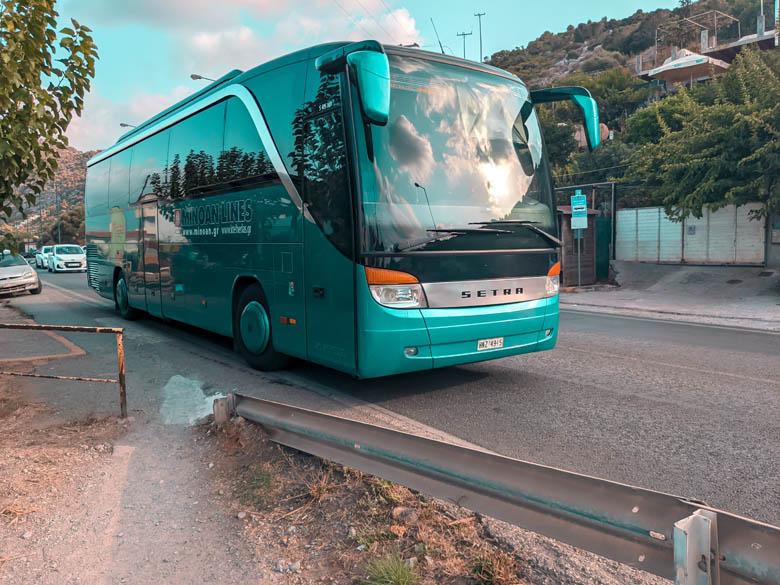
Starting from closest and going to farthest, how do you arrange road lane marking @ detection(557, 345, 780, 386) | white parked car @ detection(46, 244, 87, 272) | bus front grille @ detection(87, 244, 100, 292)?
1. road lane marking @ detection(557, 345, 780, 386)
2. bus front grille @ detection(87, 244, 100, 292)
3. white parked car @ detection(46, 244, 87, 272)

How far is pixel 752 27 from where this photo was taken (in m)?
78.9

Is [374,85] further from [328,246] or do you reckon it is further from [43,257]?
[43,257]

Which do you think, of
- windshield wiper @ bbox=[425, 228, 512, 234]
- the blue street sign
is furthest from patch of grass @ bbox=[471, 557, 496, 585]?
the blue street sign

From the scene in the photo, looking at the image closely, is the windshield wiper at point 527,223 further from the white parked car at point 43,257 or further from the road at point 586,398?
the white parked car at point 43,257

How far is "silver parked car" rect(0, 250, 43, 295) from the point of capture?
19203 millimetres

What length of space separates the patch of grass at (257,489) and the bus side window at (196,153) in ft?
15.9

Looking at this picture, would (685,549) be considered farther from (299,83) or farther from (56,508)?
(299,83)

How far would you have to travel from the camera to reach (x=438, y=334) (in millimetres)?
5801

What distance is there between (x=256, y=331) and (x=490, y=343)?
9.27 ft

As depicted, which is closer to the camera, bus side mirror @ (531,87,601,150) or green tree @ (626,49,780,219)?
bus side mirror @ (531,87,601,150)

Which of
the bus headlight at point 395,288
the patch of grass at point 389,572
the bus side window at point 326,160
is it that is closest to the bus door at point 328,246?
the bus side window at point 326,160

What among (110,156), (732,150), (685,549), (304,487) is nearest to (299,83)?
(304,487)

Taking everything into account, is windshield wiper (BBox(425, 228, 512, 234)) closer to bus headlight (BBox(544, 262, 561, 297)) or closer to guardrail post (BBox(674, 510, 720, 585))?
bus headlight (BBox(544, 262, 561, 297))

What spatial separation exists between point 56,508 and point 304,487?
151 centimetres
